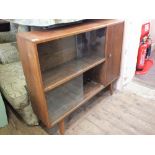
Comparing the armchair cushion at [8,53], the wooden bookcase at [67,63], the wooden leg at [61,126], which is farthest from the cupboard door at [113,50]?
the armchair cushion at [8,53]

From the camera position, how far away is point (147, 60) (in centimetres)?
279

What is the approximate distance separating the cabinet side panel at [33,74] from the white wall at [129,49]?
1119 millimetres

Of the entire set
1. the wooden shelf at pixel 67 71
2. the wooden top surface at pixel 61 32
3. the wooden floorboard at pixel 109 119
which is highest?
the wooden top surface at pixel 61 32

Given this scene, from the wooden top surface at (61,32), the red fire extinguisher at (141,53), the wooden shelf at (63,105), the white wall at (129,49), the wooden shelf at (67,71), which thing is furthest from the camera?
the red fire extinguisher at (141,53)

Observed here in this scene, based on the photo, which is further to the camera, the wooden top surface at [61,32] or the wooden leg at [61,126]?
the wooden leg at [61,126]

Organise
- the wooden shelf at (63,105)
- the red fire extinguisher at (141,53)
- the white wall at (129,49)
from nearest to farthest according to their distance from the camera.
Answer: the wooden shelf at (63,105) → the white wall at (129,49) → the red fire extinguisher at (141,53)

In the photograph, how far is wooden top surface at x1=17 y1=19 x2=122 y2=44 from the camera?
98cm

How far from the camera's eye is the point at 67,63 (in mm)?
1502

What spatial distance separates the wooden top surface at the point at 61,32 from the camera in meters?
0.98

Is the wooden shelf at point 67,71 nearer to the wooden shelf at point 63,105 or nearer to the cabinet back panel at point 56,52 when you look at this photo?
the cabinet back panel at point 56,52

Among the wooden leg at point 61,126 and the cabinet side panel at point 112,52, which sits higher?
the cabinet side panel at point 112,52

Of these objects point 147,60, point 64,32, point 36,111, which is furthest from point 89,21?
point 147,60

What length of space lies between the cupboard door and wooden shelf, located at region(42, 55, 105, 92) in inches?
4.7

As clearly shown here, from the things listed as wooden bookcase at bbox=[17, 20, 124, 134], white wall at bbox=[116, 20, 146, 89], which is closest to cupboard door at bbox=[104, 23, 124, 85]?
wooden bookcase at bbox=[17, 20, 124, 134]
